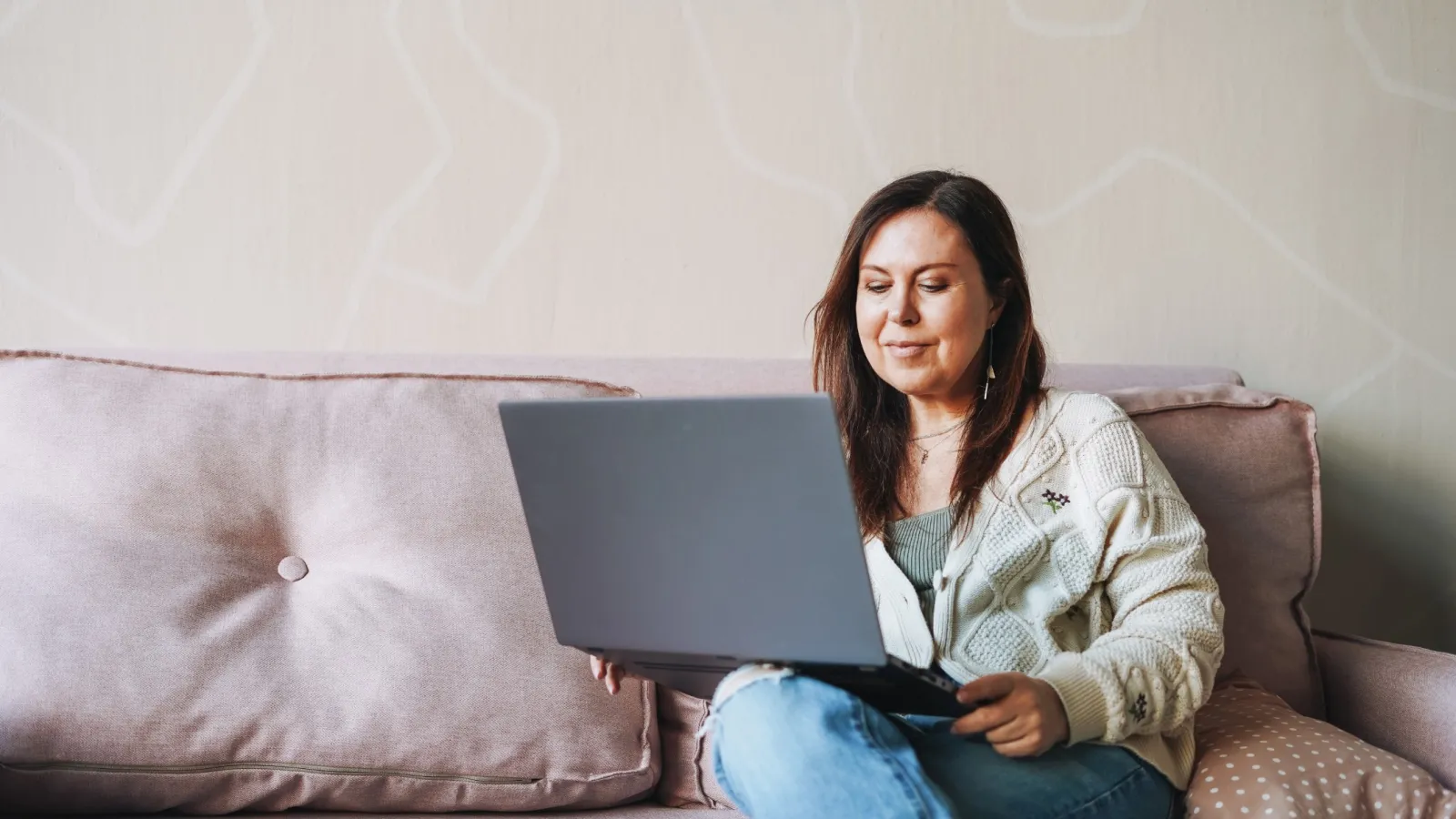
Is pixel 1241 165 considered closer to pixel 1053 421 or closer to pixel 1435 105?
pixel 1435 105

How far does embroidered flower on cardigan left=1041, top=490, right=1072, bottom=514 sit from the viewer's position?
4.05 feet

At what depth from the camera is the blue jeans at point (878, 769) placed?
91 centimetres

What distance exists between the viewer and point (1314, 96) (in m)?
1.76

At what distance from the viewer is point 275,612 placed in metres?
1.27

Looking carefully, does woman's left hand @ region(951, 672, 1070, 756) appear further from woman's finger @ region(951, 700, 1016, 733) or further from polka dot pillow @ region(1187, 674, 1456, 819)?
polka dot pillow @ region(1187, 674, 1456, 819)

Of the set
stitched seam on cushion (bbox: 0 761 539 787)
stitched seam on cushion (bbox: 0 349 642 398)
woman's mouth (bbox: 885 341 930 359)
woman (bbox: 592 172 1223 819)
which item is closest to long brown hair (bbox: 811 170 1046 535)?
woman (bbox: 592 172 1223 819)

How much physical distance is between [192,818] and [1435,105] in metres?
A: 1.88

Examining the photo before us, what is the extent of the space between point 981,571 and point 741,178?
29.9 inches

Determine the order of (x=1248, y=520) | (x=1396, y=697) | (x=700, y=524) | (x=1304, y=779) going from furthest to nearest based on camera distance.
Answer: (x=1248, y=520) < (x=1396, y=697) < (x=1304, y=779) < (x=700, y=524)

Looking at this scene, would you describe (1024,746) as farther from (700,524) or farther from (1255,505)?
(1255,505)

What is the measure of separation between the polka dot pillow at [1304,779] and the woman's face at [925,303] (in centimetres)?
47

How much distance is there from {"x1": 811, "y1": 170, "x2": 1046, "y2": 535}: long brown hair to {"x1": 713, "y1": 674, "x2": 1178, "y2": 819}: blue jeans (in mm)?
303

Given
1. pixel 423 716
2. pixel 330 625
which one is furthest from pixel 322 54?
pixel 423 716

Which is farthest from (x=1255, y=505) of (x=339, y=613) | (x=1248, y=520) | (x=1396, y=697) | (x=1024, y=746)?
(x=339, y=613)
